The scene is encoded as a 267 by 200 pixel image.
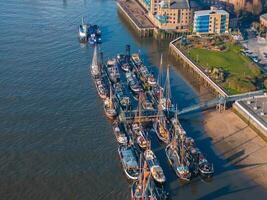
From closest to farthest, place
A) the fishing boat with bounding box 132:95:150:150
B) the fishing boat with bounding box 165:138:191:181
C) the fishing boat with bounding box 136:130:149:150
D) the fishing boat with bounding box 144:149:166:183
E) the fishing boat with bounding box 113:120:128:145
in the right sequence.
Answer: the fishing boat with bounding box 144:149:166:183 < the fishing boat with bounding box 165:138:191:181 < the fishing boat with bounding box 136:130:149:150 < the fishing boat with bounding box 132:95:150:150 < the fishing boat with bounding box 113:120:128:145

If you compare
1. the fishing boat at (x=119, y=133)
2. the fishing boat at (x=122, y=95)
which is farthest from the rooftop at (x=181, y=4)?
the fishing boat at (x=119, y=133)

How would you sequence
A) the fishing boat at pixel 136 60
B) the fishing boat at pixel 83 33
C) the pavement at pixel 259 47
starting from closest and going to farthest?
the fishing boat at pixel 136 60 < the pavement at pixel 259 47 < the fishing boat at pixel 83 33

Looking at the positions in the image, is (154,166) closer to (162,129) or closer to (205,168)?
(205,168)

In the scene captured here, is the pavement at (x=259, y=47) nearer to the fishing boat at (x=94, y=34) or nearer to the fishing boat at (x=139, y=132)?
the fishing boat at (x=139, y=132)

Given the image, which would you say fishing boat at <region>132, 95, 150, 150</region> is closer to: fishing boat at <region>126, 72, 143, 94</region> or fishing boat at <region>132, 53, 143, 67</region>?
fishing boat at <region>126, 72, 143, 94</region>

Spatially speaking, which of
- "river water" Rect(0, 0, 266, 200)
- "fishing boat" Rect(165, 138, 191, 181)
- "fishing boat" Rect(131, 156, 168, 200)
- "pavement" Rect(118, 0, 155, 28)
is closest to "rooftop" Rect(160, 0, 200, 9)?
"pavement" Rect(118, 0, 155, 28)

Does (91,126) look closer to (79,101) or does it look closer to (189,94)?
(79,101)
